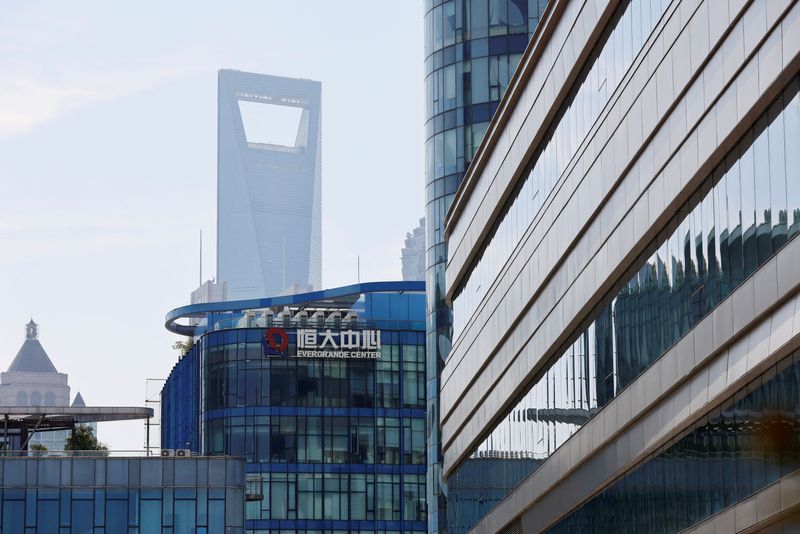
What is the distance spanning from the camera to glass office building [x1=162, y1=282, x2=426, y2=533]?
11769 centimetres

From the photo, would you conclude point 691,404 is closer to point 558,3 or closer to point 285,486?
point 558,3

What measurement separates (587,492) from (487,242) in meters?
17.5

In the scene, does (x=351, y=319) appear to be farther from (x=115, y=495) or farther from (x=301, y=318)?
(x=115, y=495)

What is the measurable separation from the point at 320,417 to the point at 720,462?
284 feet

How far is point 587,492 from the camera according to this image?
149ft

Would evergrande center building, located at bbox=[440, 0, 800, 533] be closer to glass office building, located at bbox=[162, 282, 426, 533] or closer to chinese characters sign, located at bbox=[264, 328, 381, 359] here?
glass office building, located at bbox=[162, 282, 426, 533]

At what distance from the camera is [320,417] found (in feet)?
392

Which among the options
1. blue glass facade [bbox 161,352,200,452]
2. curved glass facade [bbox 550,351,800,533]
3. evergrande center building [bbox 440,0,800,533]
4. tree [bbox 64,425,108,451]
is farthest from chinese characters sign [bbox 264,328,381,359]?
curved glass facade [bbox 550,351,800,533]

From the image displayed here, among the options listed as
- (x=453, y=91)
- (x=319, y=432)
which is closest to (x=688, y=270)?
(x=453, y=91)

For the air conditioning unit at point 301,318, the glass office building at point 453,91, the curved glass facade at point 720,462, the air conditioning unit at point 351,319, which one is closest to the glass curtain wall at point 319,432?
the air conditioning unit at point 351,319

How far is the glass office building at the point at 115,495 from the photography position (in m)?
71.9

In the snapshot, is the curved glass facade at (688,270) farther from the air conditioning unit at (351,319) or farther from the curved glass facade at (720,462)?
the air conditioning unit at (351,319)

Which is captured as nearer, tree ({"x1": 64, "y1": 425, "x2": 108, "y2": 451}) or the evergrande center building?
the evergrande center building

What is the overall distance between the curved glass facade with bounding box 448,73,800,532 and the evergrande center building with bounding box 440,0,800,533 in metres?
0.07
